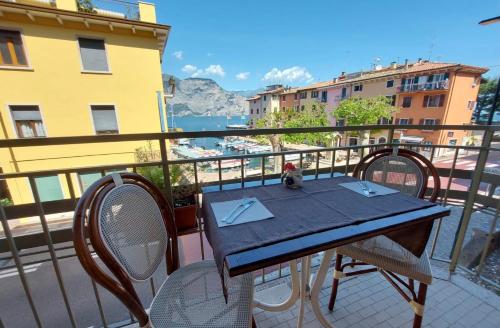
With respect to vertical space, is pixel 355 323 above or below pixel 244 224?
below

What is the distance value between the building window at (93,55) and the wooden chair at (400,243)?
847 centimetres

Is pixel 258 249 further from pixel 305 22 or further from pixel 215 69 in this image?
pixel 215 69

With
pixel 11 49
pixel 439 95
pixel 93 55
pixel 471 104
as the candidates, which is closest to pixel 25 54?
pixel 11 49

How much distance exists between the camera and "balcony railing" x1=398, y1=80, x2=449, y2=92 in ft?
46.6

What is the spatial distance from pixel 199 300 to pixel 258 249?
0.47m

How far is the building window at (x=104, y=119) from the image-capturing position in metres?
7.07

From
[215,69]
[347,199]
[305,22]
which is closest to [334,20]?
[305,22]

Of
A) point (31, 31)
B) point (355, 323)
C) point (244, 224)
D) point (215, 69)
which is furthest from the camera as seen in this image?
A: point (215, 69)

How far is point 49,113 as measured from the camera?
6.59 metres

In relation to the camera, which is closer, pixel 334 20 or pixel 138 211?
pixel 138 211

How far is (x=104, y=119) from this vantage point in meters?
7.19

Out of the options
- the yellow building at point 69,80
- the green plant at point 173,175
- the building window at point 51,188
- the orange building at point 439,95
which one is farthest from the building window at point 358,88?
the building window at point 51,188

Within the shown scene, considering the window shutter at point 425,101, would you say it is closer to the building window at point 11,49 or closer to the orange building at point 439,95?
the orange building at point 439,95

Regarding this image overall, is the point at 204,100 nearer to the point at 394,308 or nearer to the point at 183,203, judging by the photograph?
the point at 183,203
